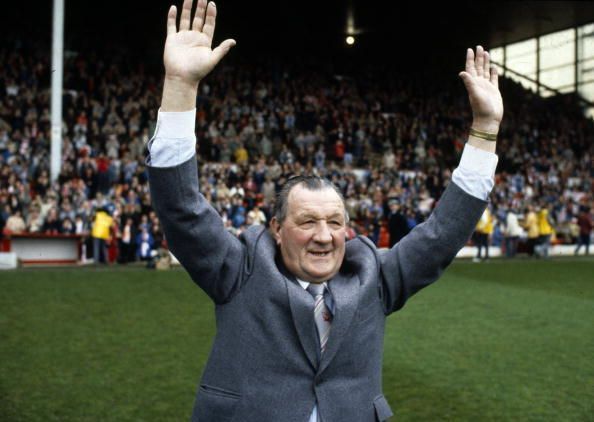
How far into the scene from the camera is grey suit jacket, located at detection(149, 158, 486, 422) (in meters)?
1.81

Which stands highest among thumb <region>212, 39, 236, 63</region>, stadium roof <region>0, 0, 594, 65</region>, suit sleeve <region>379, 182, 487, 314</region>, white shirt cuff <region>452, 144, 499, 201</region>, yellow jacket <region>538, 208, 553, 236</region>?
stadium roof <region>0, 0, 594, 65</region>

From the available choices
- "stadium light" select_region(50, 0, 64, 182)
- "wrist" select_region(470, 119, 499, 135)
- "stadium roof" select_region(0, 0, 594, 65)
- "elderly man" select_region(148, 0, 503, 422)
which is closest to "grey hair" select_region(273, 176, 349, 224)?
"elderly man" select_region(148, 0, 503, 422)

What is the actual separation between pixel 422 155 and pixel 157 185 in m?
22.2

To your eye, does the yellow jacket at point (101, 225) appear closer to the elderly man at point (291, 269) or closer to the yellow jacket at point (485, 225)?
the yellow jacket at point (485, 225)

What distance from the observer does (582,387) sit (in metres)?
4.77

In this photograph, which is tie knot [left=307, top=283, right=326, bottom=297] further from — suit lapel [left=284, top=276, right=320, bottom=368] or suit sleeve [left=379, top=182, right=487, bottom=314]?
suit sleeve [left=379, top=182, right=487, bottom=314]

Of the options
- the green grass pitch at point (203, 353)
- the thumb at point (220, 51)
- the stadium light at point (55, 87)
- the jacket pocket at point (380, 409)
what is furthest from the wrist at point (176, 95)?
the stadium light at point (55, 87)

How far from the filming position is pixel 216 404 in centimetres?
184

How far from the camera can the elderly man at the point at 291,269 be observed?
1.79m

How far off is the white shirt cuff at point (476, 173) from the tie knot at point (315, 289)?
1.65 ft

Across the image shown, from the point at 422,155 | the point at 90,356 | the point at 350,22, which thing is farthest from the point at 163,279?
the point at 350,22

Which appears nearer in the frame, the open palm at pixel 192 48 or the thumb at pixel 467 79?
the open palm at pixel 192 48

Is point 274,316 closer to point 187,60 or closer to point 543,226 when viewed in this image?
point 187,60

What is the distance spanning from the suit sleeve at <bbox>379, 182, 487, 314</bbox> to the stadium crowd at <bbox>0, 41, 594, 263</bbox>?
10161 millimetres
